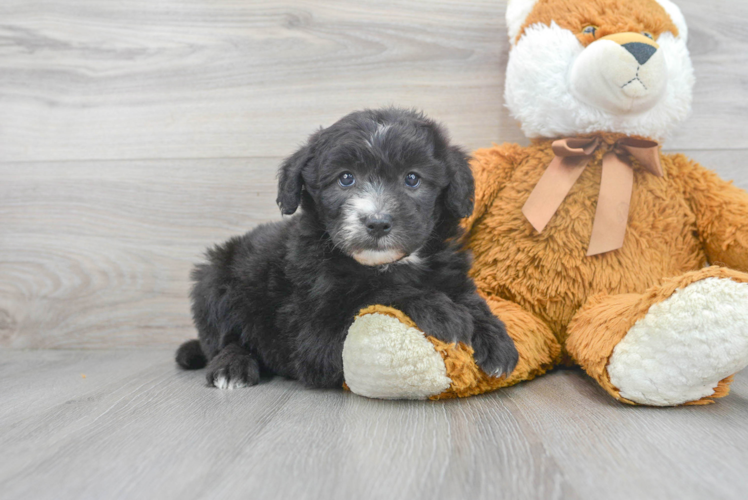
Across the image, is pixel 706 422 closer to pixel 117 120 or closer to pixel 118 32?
pixel 117 120

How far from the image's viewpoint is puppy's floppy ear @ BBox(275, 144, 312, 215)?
5.09 ft

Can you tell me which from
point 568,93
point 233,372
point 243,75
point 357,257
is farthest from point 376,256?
point 243,75

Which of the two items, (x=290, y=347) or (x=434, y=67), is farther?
(x=434, y=67)

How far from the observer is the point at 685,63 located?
1797 mm

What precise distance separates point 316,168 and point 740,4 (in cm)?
180

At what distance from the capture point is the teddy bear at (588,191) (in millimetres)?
1634

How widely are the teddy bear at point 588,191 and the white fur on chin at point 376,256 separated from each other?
33 centimetres

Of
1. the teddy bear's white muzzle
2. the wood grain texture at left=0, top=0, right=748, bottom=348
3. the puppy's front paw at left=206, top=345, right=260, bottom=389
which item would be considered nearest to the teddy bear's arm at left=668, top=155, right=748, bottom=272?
the teddy bear's white muzzle

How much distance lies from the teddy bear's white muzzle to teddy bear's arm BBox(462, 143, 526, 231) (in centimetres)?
29

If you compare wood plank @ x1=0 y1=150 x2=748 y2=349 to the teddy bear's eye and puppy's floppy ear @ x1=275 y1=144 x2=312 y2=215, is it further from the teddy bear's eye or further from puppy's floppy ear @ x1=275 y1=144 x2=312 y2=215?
the teddy bear's eye

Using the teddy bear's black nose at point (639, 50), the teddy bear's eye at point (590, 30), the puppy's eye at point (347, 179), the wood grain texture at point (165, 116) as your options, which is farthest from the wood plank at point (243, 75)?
the puppy's eye at point (347, 179)

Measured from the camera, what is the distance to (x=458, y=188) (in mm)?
1541

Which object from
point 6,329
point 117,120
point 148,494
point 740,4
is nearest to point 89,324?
point 6,329

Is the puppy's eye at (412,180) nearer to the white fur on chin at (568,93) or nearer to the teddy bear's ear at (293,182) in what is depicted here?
the teddy bear's ear at (293,182)
